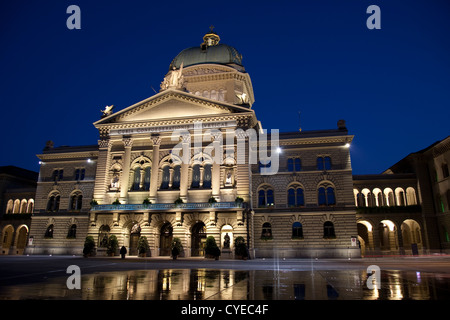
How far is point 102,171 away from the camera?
4166 centimetres

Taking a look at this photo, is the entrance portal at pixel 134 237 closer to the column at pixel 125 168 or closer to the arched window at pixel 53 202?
the column at pixel 125 168

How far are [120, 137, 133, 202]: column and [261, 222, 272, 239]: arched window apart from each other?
17.2 meters

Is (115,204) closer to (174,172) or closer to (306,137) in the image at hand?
(174,172)

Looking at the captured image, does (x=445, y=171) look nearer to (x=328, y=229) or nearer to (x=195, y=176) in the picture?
(x=328, y=229)

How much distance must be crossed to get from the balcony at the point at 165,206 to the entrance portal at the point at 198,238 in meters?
3.49

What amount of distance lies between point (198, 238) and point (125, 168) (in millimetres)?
12645

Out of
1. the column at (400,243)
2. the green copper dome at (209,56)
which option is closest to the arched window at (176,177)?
the green copper dome at (209,56)

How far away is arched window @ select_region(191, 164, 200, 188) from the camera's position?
39406 mm

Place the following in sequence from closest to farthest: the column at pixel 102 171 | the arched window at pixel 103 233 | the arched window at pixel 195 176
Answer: the arched window at pixel 103 233
the arched window at pixel 195 176
the column at pixel 102 171

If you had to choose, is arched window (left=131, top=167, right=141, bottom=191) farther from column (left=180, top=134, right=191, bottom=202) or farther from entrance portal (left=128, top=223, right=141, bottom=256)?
column (left=180, top=134, right=191, bottom=202)

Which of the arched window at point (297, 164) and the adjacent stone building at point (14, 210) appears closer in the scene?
the arched window at point (297, 164)

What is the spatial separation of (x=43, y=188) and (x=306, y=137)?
125ft

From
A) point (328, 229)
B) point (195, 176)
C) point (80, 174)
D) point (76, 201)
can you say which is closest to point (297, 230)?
point (328, 229)

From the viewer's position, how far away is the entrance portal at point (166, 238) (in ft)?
126
